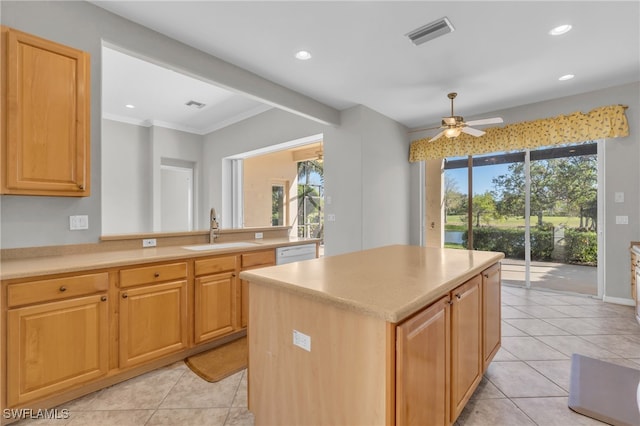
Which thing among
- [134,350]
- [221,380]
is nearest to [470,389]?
[221,380]

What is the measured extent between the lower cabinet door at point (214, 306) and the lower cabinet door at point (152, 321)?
0.39 feet

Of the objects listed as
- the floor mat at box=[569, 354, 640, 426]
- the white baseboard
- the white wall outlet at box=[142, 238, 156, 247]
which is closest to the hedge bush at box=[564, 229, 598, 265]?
the white baseboard

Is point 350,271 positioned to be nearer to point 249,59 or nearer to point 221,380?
point 221,380

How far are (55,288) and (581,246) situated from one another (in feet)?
20.2

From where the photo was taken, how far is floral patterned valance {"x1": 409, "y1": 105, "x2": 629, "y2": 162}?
3.69 m

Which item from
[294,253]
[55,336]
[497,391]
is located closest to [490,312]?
[497,391]

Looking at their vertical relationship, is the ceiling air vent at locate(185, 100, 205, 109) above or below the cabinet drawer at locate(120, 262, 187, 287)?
above

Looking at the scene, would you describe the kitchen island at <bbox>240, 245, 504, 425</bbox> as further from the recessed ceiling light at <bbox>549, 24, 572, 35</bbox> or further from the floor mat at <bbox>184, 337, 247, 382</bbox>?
the recessed ceiling light at <bbox>549, 24, 572, 35</bbox>

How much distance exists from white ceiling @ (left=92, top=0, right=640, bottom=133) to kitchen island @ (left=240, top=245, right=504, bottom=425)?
2.10 m

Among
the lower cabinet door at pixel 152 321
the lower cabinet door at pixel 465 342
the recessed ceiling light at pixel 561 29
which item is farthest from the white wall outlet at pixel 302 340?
the recessed ceiling light at pixel 561 29

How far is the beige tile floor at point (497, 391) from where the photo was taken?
171cm

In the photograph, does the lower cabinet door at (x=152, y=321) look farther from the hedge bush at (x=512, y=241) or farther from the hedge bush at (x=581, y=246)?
the hedge bush at (x=581, y=246)

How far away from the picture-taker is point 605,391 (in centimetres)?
194

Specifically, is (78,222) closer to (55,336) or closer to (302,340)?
(55,336)
